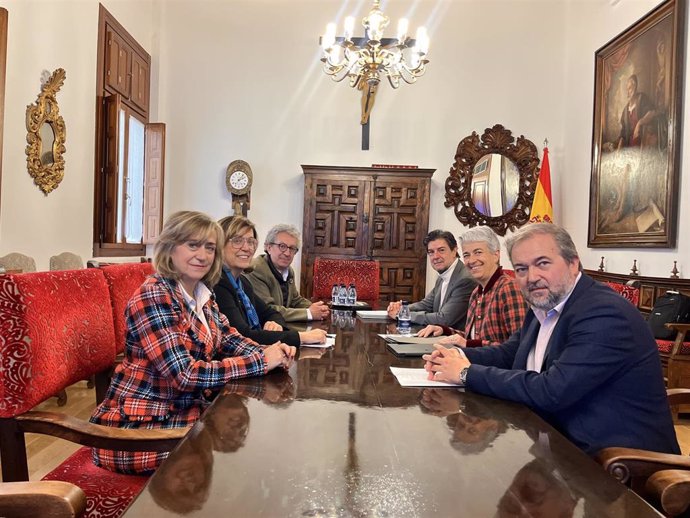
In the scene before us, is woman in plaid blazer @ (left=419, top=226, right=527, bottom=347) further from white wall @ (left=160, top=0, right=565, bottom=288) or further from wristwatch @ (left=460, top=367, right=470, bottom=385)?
white wall @ (left=160, top=0, right=565, bottom=288)

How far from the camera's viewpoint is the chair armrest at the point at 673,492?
3.88 feet

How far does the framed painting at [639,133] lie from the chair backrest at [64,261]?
17.0 ft

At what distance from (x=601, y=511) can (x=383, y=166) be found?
592 centimetres

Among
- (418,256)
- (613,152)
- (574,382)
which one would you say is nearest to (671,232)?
(613,152)

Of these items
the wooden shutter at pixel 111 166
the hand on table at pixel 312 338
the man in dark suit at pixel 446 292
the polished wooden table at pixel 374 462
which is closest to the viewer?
the polished wooden table at pixel 374 462

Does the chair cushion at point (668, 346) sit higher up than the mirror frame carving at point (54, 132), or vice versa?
the mirror frame carving at point (54, 132)

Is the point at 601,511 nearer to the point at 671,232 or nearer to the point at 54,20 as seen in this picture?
the point at 671,232

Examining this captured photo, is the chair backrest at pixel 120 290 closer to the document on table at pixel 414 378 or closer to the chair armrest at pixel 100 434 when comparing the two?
the chair armrest at pixel 100 434

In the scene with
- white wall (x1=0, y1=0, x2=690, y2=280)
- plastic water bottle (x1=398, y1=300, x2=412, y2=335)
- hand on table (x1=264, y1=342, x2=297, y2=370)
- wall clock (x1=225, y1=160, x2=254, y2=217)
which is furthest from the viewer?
white wall (x1=0, y1=0, x2=690, y2=280)

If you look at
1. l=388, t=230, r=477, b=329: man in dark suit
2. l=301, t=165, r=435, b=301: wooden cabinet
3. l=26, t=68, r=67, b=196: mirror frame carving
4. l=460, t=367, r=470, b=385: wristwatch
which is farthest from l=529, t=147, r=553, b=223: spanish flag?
l=460, t=367, r=470, b=385: wristwatch

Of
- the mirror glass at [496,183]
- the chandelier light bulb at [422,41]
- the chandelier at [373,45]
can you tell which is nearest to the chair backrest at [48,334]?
the chandelier at [373,45]

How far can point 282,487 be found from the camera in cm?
92

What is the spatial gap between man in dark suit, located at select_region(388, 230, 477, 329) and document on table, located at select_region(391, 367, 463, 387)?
1.45 meters

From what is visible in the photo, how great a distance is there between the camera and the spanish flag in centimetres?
670
